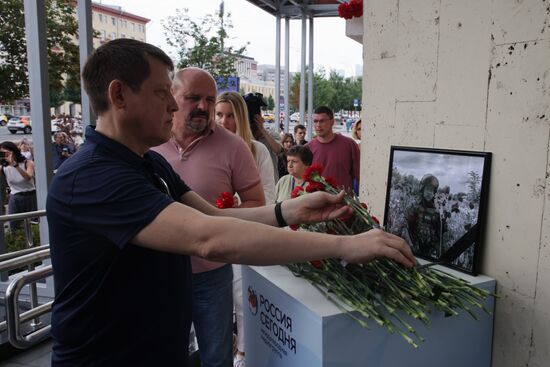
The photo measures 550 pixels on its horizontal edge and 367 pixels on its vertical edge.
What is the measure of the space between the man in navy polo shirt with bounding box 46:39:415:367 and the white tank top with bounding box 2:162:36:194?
5.47 m

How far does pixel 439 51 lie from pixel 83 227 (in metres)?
1.57

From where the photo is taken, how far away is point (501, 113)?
1.67 m

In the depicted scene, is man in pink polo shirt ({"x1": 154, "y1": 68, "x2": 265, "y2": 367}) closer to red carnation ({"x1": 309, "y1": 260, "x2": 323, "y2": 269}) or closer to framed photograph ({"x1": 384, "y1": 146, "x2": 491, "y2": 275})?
red carnation ({"x1": 309, "y1": 260, "x2": 323, "y2": 269})

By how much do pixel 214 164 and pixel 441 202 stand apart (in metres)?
1.01

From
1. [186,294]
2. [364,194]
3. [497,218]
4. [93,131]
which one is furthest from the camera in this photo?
[364,194]

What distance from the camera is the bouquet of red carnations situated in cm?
135

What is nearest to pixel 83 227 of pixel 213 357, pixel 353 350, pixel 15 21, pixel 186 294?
pixel 186 294

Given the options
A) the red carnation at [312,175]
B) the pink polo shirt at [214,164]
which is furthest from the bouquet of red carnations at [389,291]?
the pink polo shirt at [214,164]

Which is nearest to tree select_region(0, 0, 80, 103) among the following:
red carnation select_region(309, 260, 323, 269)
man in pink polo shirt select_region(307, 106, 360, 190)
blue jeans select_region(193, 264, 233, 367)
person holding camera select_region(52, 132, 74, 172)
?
person holding camera select_region(52, 132, 74, 172)

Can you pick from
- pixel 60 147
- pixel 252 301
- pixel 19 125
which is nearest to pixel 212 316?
pixel 252 301

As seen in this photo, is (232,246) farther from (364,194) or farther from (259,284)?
(364,194)

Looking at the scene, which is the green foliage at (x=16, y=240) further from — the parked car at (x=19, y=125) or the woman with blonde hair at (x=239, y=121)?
the parked car at (x=19, y=125)

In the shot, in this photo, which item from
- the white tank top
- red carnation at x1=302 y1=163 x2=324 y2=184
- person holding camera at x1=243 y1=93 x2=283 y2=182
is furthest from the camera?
the white tank top

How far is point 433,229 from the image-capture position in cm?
188
